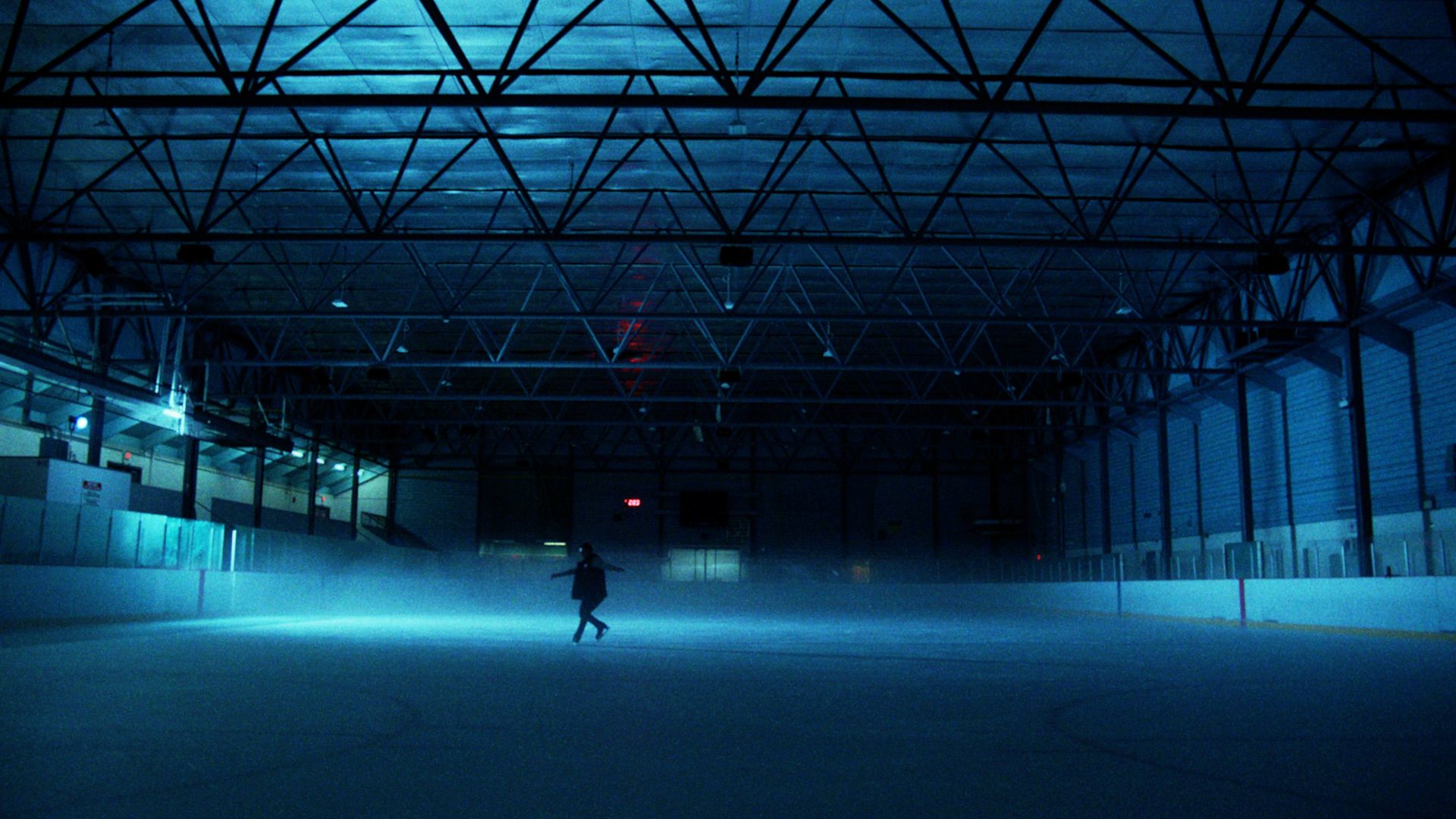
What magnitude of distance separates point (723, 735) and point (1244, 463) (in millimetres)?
30509

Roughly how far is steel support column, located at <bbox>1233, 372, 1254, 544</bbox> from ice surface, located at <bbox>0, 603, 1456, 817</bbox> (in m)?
17.3

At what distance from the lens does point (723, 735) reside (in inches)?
302

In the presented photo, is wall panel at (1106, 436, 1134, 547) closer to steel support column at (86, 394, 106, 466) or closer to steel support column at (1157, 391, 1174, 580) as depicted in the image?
steel support column at (1157, 391, 1174, 580)

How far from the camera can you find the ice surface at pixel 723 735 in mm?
5391

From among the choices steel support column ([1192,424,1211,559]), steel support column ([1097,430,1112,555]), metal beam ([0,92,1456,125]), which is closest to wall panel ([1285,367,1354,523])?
steel support column ([1192,424,1211,559])

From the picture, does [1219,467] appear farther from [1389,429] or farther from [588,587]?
[588,587]

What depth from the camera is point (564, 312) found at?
1043 inches

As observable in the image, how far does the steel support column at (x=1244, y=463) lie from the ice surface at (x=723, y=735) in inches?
681

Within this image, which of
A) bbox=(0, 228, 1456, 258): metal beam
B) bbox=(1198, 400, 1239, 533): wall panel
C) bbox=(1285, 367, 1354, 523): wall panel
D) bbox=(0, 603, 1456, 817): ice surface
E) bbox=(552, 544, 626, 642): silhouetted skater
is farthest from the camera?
bbox=(1198, 400, 1239, 533): wall panel

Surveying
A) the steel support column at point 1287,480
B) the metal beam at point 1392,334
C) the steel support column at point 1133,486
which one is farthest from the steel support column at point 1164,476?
the metal beam at point 1392,334

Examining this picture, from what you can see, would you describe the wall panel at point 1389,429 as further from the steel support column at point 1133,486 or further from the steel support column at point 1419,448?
the steel support column at point 1133,486

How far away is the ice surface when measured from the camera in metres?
5.39

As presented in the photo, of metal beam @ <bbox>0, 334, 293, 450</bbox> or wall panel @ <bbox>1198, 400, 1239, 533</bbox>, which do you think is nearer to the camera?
metal beam @ <bbox>0, 334, 293, 450</bbox>

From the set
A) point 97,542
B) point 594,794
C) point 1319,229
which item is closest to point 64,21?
point 97,542
